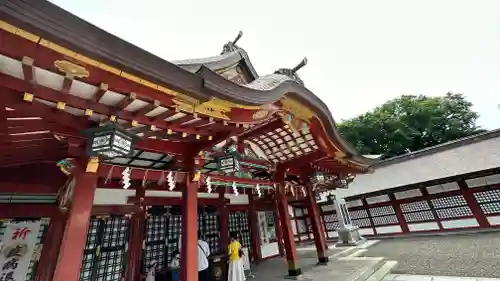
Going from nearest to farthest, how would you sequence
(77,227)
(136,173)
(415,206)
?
1. (77,227)
2. (136,173)
3. (415,206)

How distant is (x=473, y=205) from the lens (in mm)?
15234

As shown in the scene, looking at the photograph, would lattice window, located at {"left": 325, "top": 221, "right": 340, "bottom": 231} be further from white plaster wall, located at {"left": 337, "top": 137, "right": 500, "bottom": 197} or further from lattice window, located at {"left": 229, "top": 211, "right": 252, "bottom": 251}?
lattice window, located at {"left": 229, "top": 211, "right": 252, "bottom": 251}

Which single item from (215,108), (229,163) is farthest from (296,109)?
(215,108)

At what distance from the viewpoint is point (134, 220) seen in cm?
761

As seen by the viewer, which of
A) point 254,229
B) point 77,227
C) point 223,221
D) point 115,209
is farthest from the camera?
point 254,229

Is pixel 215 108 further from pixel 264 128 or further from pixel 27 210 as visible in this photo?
pixel 27 210

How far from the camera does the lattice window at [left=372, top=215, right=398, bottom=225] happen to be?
59.9 feet

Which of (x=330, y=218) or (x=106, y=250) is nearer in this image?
(x=106, y=250)

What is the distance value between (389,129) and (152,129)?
41994mm

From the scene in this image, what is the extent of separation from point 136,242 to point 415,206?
19.1 meters

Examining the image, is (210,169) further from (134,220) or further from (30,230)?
(30,230)

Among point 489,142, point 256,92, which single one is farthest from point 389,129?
point 256,92

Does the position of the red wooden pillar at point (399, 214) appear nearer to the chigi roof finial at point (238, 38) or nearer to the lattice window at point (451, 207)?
the lattice window at point (451, 207)

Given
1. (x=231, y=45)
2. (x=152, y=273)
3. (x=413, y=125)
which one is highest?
(x=413, y=125)
